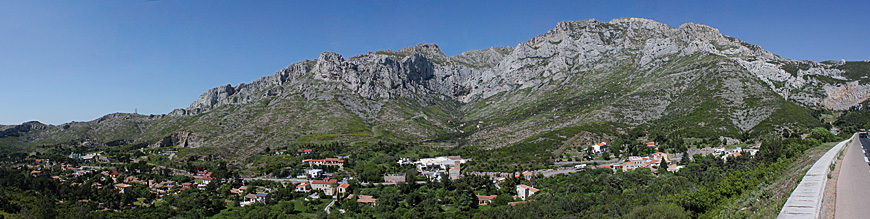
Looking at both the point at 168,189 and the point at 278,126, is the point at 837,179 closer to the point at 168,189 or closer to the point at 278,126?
the point at 168,189

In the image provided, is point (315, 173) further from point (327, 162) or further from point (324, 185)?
point (324, 185)

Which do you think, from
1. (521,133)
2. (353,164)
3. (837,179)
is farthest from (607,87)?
(837,179)

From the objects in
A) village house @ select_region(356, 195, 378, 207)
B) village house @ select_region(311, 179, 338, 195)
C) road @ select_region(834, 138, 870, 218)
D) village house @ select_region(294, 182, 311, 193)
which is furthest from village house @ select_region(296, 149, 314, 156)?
road @ select_region(834, 138, 870, 218)

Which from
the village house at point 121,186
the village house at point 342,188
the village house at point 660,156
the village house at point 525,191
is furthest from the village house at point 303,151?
the village house at point 660,156

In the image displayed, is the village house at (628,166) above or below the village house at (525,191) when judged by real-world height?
above

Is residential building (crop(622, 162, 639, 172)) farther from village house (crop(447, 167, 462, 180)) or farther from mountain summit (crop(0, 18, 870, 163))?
mountain summit (crop(0, 18, 870, 163))

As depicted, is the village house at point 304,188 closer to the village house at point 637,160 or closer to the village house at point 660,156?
the village house at point 637,160
